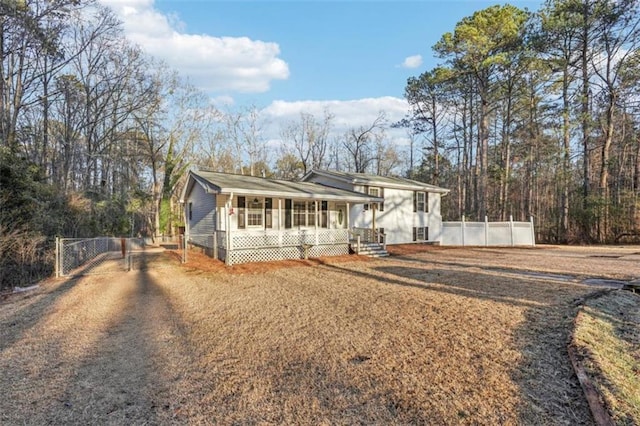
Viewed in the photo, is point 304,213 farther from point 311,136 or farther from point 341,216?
point 311,136

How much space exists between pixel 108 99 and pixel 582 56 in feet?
110

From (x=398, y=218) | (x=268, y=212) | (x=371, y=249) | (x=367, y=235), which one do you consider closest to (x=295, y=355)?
(x=268, y=212)

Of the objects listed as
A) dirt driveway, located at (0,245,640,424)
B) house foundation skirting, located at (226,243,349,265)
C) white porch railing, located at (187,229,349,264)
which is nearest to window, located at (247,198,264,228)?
white porch railing, located at (187,229,349,264)

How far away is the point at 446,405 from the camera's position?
2.96 meters

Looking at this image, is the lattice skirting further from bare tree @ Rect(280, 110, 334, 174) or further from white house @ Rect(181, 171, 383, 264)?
bare tree @ Rect(280, 110, 334, 174)

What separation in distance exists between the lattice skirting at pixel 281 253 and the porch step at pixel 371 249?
2.25ft

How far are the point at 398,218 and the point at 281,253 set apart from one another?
8582 millimetres

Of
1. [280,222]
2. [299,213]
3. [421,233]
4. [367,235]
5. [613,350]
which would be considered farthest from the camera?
[421,233]

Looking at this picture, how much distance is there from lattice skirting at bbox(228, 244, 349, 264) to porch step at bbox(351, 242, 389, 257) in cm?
69

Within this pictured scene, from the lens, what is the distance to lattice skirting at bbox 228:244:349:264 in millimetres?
12148

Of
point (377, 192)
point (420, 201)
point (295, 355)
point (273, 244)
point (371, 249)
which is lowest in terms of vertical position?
point (295, 355)

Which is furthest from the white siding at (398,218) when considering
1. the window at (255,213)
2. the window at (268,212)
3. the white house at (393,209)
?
the window at (255,213)

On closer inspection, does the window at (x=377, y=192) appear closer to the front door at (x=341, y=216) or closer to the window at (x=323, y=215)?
the front door at (x=341, y=216)

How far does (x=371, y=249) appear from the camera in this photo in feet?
49.8
